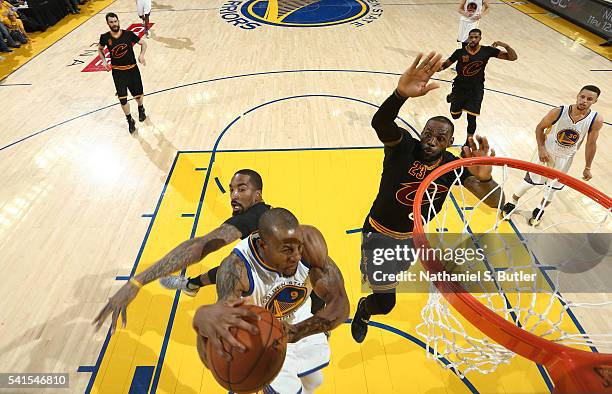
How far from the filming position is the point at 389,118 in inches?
101

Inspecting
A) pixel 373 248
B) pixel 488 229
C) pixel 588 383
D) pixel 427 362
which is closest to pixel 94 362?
pixel 373 248

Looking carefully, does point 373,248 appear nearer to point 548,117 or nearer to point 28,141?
point 548,117

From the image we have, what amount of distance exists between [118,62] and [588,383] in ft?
22.1

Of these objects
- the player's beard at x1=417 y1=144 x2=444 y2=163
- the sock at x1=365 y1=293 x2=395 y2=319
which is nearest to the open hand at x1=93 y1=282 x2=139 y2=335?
the sock at x1=365 y1=293 x2=395 y2=319

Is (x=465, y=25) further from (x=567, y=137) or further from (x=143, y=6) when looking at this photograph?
(x=143, y=6)

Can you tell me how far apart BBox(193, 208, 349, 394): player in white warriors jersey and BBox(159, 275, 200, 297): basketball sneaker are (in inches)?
64.6

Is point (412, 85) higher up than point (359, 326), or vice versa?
point (412, 85)

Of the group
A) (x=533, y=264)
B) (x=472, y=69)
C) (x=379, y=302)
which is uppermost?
(x=472, y=69)

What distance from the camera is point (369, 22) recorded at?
462 inches

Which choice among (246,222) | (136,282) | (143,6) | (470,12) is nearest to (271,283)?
(246,222)

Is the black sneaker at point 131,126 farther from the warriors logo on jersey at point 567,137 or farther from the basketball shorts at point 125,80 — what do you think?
the warriors logo on jersey at point 567,137

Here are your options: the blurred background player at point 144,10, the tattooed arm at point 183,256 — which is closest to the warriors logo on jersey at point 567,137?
the tattooed arm at point 183,256

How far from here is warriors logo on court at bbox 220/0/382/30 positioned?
11.8 metres

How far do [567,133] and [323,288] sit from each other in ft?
11.9
